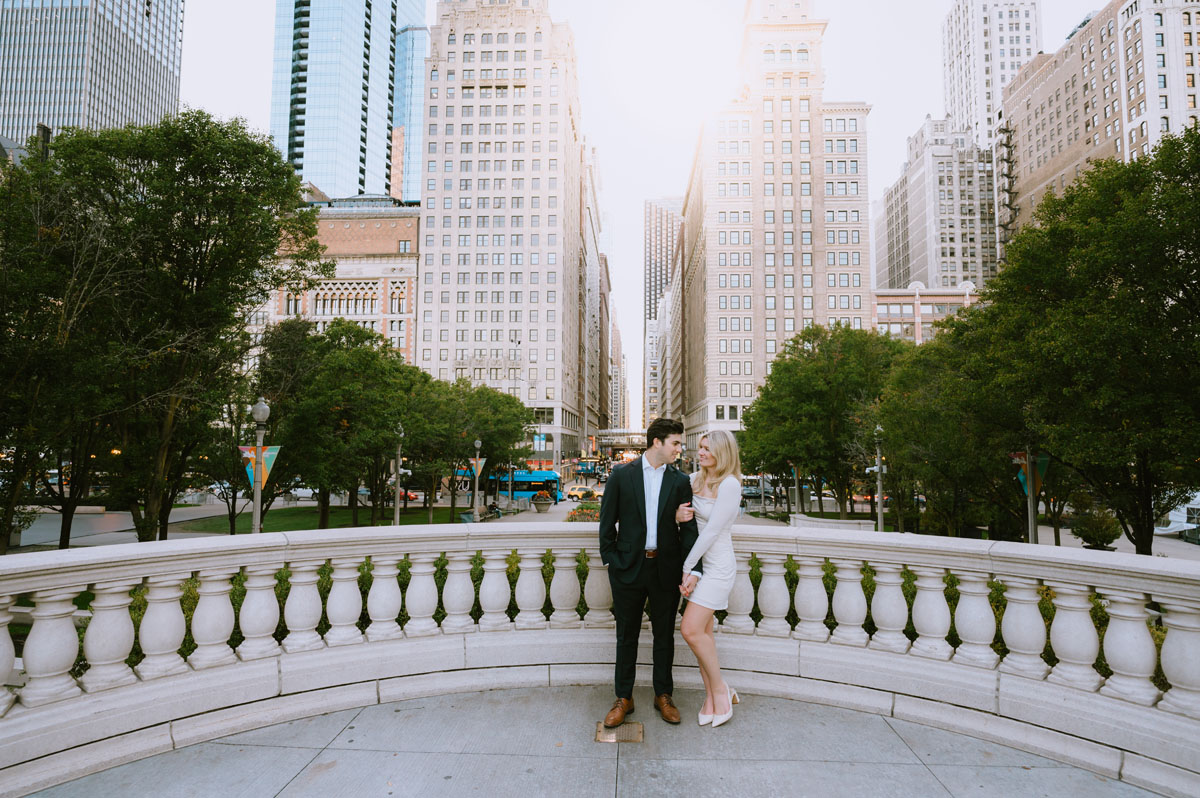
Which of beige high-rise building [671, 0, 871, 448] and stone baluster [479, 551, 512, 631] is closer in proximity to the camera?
stone baluster [479, 551, 512, 631]

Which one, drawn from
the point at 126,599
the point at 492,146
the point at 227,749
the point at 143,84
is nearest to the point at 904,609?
the point at 227,749

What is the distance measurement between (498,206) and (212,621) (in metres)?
98.1

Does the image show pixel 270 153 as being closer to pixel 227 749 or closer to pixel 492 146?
pixel 227 749

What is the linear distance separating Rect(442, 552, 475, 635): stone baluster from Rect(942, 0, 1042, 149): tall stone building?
563 feet

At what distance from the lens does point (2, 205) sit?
50.7 feet

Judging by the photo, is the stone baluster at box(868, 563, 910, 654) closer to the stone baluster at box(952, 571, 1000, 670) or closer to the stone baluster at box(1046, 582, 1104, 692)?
the stone baluster at box(952, 571, 1000, 670)

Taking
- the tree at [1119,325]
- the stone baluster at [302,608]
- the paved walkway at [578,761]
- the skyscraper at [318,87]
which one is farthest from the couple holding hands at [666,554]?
the skyscraper at [318,87]

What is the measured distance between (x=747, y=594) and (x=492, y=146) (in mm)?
101724

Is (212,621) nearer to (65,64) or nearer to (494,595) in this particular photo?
(494,595)

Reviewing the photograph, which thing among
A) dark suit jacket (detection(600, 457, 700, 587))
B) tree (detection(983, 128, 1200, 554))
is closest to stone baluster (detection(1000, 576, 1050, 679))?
dark suit jacket (detection(600, 457, 700, 587))

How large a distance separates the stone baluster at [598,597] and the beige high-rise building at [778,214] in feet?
282

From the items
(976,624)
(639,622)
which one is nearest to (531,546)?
(639,622)

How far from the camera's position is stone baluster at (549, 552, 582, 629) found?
4.98 meters

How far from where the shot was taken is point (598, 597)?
5.01 metres
